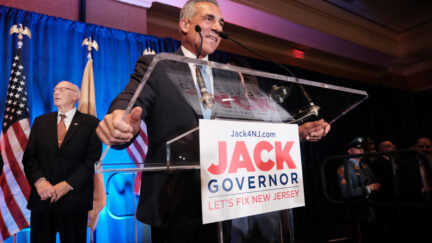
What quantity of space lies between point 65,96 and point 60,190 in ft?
3.13

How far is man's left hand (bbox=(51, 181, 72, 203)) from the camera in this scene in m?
2.31

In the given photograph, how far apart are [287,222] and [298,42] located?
5395mm

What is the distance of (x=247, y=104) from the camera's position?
91 centimetres

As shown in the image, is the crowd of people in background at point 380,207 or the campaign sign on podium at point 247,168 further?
the crowd of people in background at point 380,207

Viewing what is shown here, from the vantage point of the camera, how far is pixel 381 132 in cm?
Result: 801

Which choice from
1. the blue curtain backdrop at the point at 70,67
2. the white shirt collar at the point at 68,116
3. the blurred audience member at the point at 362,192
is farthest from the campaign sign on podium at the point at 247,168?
the blurred audience member at the point at 362,192

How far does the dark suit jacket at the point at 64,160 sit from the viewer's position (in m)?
2.39

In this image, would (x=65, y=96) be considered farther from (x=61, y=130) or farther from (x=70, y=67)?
(x=70, y=67)

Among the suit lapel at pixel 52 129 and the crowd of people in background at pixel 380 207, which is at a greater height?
the suit lapel at pixel 52 129

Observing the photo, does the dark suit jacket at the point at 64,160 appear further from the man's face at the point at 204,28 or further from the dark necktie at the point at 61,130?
the man's face at the point at 204,28

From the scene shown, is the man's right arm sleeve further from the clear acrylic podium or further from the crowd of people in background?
the crowd of people in background

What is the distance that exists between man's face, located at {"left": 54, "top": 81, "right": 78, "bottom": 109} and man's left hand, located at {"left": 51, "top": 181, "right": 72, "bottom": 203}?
2.64 feet

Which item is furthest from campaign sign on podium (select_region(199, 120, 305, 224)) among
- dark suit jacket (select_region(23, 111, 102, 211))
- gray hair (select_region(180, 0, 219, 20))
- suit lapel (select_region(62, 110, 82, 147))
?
suit lapel (select_region(62, 110, 82, 147))

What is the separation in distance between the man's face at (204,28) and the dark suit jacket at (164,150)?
0.37 m
